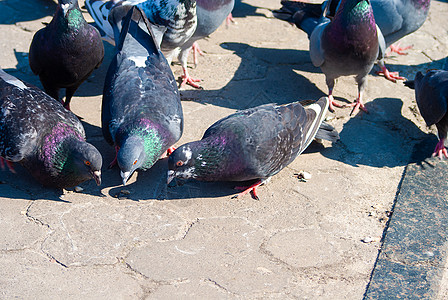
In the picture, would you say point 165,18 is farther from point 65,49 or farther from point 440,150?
point 440,150

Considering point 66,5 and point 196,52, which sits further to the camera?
point 196,52

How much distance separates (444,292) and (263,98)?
256 centimetres

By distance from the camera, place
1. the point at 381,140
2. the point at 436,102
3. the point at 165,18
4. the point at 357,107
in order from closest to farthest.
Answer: the point at 436,102, the point at 381,140, the point at 165,18, the point at 357,107

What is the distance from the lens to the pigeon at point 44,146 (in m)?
3.48

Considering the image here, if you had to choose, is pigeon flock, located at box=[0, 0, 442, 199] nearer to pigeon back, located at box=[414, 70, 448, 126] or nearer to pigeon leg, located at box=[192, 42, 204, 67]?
pigeon back, located at box=[414, 70, 448, 126]

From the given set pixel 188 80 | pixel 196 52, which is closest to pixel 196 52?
pixel 196 52

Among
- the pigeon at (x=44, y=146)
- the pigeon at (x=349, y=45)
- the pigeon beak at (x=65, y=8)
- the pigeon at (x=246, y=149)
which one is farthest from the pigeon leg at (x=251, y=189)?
the pigeon beak at (x=65, y=8)

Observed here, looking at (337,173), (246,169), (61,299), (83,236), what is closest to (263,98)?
(337,173)

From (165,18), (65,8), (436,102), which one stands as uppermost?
(65,8)

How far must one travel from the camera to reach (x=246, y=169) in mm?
3646

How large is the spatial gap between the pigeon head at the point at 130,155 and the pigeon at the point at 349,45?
7.23 feet

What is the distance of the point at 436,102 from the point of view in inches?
172

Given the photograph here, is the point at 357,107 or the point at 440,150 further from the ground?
the point at 357,107

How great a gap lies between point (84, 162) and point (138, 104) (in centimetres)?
62
